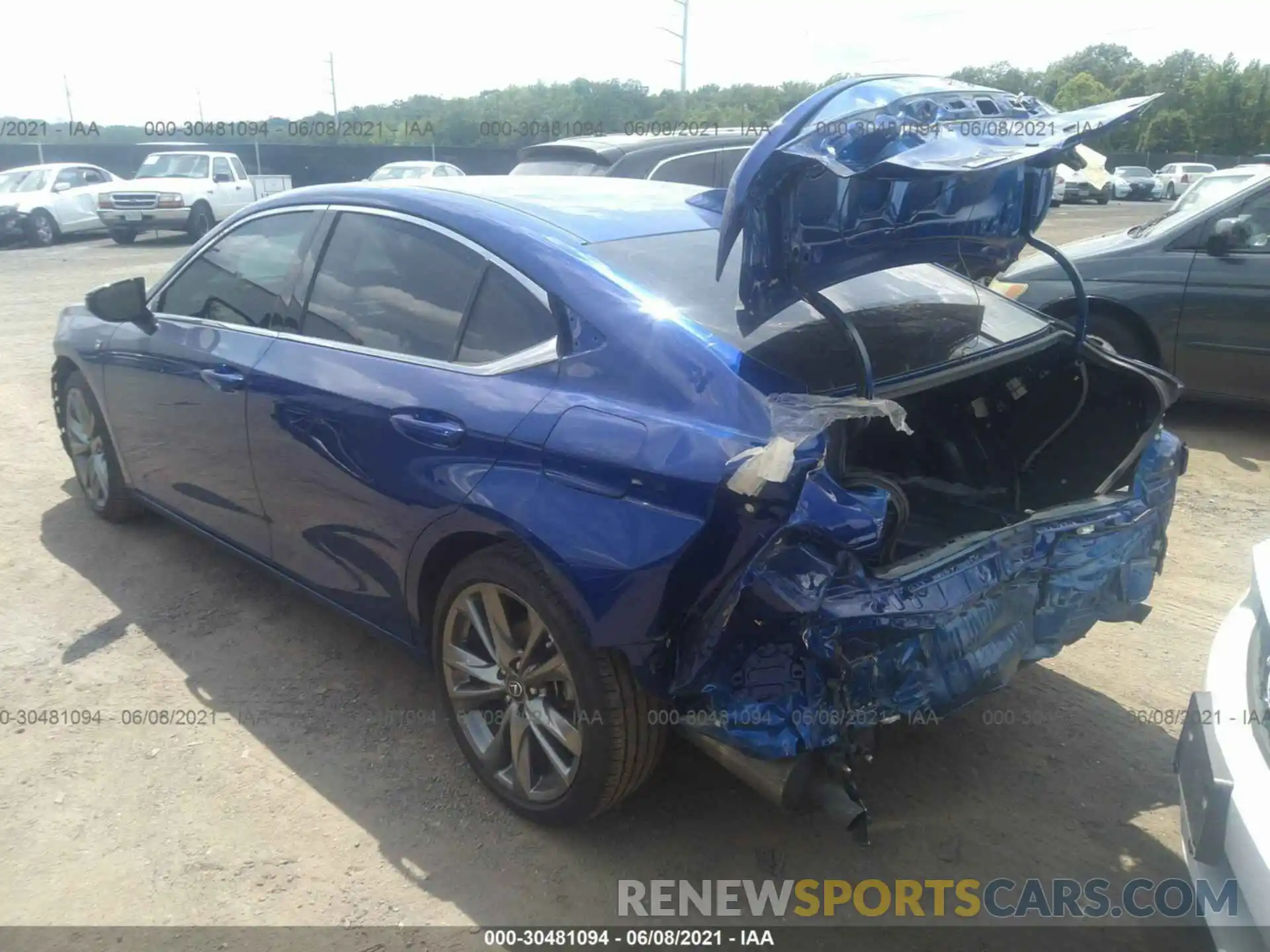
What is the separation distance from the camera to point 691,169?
7.94 m

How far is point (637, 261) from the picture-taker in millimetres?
2732

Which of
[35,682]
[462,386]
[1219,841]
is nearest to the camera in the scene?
[1219,841]

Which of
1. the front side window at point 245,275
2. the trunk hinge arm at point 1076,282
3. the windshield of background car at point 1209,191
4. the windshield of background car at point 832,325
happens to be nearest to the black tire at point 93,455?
the front side window at point 245,275

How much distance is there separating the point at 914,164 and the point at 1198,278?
189 inches

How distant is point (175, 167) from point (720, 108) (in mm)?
19592

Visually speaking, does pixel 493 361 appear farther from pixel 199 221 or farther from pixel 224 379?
pixel 199 221

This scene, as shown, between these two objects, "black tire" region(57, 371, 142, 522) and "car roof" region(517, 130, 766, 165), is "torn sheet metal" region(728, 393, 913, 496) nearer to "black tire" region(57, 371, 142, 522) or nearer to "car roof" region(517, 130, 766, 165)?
"black tire" region(57, 371, 142, 522)

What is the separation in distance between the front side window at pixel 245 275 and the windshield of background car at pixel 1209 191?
5.59m

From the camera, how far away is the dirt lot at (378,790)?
2613 mm

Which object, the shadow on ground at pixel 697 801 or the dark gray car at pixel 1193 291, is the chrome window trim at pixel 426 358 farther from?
the dark gray car at pixel 1193 291

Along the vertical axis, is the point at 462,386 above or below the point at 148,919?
above

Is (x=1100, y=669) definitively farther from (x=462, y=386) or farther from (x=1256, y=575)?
(x=462, y=386)

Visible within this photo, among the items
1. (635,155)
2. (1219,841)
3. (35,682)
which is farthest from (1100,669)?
(635,155)

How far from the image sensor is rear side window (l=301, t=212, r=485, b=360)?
2910mm
